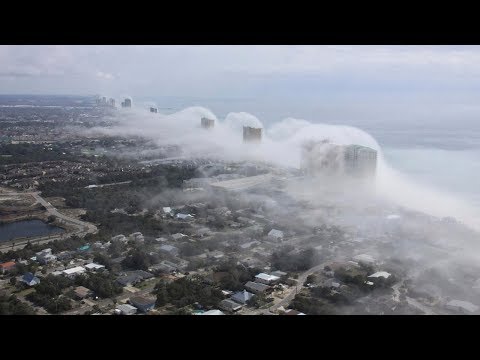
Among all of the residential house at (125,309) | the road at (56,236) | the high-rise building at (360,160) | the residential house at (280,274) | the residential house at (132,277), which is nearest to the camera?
the residential house at (125,309)

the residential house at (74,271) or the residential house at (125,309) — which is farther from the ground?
the residential house at (125,309)

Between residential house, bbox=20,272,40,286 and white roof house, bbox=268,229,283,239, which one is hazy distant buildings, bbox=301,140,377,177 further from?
residential house, bbox=20,272,40,286

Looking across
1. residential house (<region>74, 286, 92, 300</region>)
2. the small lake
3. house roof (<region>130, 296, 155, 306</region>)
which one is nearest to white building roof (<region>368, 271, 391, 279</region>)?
house roof (<region>130, 296, 155, 306</region>)

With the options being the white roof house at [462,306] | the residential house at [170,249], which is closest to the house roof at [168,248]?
the residential house at [170,249]

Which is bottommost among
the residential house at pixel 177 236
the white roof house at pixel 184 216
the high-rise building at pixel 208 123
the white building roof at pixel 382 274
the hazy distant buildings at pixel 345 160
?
the residential house at pixel 177 236

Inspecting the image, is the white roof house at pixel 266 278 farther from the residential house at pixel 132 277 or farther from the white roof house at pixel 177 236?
the white roof house at pixel 177 236
